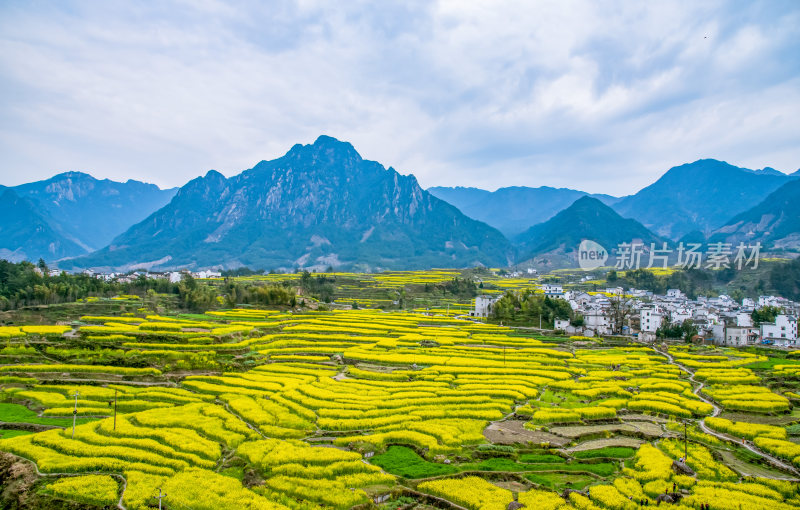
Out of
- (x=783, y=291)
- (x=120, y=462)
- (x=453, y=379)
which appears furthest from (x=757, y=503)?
(x=783, y=291)

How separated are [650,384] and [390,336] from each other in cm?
2691

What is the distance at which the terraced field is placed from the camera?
55.9 feet

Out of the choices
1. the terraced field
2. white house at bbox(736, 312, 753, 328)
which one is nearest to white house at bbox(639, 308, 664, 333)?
white house at bbox(736, 312, 753, 328)

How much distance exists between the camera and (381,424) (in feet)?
78.1

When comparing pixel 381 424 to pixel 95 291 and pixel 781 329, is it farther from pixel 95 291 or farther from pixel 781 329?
pixel 95 291

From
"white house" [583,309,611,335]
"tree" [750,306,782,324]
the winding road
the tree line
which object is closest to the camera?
the winding road

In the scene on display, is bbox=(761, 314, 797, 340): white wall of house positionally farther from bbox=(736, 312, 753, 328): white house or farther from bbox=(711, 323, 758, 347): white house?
bbox=(736, 312, 753, 328): white house

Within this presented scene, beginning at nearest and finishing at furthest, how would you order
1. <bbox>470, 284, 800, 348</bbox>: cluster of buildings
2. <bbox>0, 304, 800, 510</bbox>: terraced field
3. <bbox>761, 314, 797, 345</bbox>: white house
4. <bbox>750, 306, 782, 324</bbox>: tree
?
1. <bbox>0, 304, 800, 510</bbox>: terraced field
2. <bbox>761, 314, 797, 345</bbox>: white house
3. <bbox>470, 284, 800, 348</bbox>: cluster of buildings
4. <bbox>750, 306, 782, 324</bbox>: tree

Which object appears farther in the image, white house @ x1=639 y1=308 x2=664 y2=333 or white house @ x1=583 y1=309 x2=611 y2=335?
white house @ x1=583 y1=309 x2=611 y2=335

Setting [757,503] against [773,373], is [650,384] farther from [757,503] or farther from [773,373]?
[757,503]

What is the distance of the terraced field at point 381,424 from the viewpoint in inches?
671

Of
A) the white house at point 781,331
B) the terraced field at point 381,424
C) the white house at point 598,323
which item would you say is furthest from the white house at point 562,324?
the white house at point 781,331

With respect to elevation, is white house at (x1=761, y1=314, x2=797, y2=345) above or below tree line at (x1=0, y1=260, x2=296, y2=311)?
below

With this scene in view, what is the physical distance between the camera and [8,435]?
2158 centimetres
